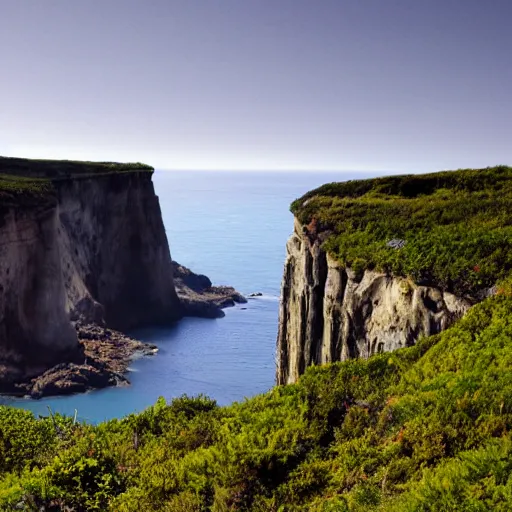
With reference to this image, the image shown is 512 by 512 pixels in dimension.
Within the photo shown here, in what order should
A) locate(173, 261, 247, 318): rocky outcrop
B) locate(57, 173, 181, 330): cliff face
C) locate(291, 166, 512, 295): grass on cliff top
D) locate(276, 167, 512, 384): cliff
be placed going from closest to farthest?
locate(276, 167, 512, 384): cliff, locate(291, 166, 512, 295): grass on cliff top, locate(57, 173, 181, 330): cliff face, locate(173, 261, 247, 318): rocky outcrop

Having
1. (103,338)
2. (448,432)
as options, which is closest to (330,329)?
(448,432)

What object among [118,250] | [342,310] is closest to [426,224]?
[342,310]

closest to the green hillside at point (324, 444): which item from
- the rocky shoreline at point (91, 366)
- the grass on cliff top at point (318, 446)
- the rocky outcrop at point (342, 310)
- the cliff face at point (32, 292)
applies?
the grass on cliff top at point (318, 446)

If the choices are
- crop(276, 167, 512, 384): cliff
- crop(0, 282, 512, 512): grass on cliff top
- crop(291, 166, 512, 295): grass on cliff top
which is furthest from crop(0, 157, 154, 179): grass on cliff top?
crop(0, 282, 512, 512): grass on cliff top

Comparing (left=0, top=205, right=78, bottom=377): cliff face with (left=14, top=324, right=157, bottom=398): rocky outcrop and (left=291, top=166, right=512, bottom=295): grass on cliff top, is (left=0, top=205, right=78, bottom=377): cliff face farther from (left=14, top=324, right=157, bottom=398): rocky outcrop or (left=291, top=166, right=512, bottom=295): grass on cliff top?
(left=291, top=166, right=512, bottom=295): grass on cliff top

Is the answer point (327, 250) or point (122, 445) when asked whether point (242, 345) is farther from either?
point (122, 445)

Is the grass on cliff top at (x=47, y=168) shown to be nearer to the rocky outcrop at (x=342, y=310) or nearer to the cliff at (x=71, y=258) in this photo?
the cliff at (x=71, y=258)

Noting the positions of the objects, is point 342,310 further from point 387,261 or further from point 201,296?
point 201,296
